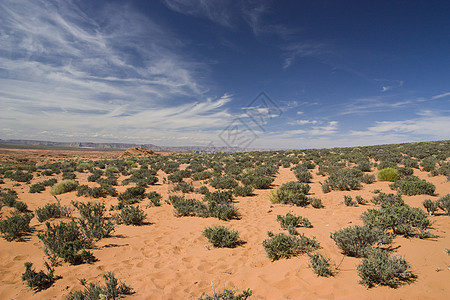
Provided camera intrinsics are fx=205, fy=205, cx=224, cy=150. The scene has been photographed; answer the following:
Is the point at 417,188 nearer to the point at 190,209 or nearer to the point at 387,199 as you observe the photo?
the point at 387,199

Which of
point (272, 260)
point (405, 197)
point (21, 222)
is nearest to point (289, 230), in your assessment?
point (272, 260)

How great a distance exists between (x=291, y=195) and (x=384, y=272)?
5.76m

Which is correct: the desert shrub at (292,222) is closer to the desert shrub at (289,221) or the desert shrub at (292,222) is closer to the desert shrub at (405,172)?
→ the desert shrub at (289,221)

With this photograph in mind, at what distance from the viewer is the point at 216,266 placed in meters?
4.33

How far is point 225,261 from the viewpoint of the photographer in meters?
4.54

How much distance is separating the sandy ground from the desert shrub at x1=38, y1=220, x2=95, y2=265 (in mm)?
201

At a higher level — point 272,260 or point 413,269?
Result: point 413,269

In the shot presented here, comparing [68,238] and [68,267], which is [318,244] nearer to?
[68,267]

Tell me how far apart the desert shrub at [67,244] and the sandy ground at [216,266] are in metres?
0.20

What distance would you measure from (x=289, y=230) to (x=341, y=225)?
1865mm

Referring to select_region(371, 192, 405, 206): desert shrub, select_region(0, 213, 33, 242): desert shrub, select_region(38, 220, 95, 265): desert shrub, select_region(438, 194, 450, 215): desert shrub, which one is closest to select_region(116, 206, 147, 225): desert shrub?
select_region(38, 220, 95, 265): desert shrub

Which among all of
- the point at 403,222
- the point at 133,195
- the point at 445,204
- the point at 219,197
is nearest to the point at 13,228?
the point at 133,195

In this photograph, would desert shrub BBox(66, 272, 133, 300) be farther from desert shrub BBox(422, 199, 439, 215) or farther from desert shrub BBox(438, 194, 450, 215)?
desert shrub BBox(438, 194, 450, 215)

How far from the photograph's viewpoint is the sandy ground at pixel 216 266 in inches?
129
